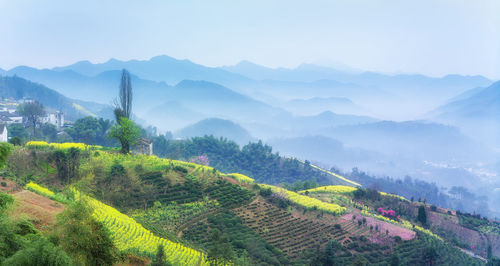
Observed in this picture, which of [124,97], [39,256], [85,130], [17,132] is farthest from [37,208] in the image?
[85,130]

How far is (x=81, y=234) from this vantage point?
9.82 metres

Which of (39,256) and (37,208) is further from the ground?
(39,256)

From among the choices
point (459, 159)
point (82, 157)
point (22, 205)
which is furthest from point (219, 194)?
point (459, 159)

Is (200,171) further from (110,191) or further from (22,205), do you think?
(22,205)

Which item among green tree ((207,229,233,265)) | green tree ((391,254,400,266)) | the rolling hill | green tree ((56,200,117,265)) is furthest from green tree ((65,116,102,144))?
green tree ((56,200,117,265))

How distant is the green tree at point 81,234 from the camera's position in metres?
9.71

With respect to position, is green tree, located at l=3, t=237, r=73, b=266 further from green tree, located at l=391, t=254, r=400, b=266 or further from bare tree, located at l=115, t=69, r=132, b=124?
bare tree, located at l=115, t=69, r=132, b=124

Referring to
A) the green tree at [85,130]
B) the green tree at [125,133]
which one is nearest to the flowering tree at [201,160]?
the green tree at [85,130]

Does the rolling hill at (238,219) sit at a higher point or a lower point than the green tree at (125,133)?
lower

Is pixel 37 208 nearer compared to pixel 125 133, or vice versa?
pixel 37 208

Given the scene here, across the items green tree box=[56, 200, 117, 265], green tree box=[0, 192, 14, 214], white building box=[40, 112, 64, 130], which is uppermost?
green tree box=[0, 192, 14, 214]

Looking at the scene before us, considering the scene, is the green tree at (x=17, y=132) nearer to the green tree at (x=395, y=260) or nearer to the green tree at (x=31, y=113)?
the green tree at (x=31, y=113)

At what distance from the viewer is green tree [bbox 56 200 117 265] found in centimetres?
971

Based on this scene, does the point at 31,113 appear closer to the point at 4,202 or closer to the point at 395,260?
the point at 4,202
